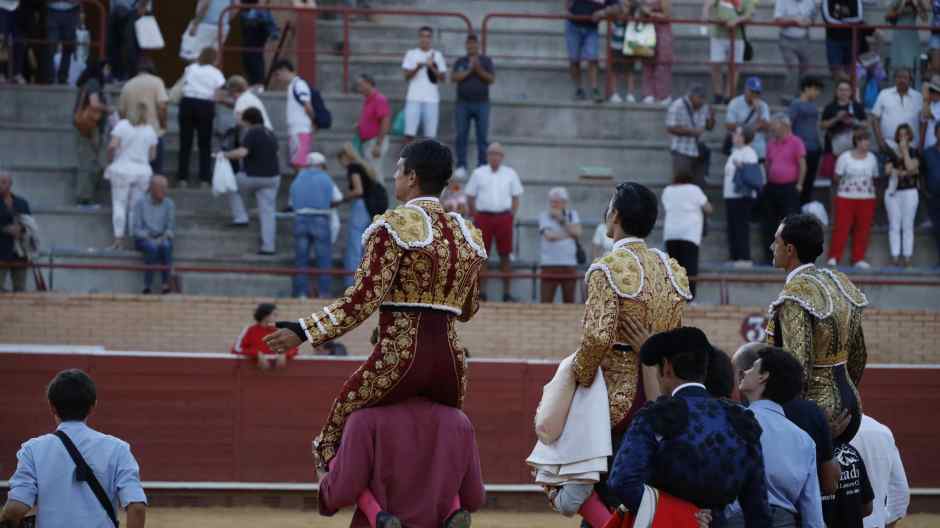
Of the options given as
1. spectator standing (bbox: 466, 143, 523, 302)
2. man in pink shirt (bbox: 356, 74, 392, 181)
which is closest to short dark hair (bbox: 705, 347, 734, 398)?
spectator standing (bbox: 466, 143, 523, 302)

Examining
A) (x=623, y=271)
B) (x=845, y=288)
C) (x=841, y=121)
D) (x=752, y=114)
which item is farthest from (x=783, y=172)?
(x=623, y=271)

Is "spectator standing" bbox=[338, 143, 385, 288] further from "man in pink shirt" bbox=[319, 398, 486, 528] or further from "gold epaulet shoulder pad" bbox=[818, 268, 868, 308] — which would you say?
"man in pink shirt" bbox=[319, 398, 486, 528]

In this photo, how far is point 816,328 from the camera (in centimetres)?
673

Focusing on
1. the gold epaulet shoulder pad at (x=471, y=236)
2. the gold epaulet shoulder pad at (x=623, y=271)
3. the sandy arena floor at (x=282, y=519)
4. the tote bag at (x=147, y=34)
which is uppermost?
the tote bag at (x=147, y=34)

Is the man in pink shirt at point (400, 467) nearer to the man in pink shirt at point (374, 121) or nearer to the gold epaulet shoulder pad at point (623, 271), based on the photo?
the gold epaulet shoulder pad at point (623, 271)

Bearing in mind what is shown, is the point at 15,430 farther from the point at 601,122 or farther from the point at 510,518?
the point at 601,122

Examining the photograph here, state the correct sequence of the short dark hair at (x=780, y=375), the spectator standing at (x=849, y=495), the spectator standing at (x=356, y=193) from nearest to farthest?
the short dark hair at (x=780, y=375), the spectator standing at (x=849, y=495), the spectator standing at (x=356, y=193)

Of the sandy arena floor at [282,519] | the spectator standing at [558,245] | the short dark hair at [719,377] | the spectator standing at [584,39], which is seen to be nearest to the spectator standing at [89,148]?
the spectator standing at [558,245]

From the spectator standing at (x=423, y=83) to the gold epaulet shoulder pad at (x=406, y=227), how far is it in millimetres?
10735

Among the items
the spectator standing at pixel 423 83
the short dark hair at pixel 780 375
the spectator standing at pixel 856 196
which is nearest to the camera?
the short dark hair at pixel 780 375

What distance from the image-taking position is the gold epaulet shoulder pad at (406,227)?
594 centimetres

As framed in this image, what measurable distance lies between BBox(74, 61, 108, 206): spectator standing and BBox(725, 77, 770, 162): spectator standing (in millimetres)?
6246

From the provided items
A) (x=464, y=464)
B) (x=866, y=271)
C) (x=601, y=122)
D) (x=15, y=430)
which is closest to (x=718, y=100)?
(x=601, y=122)

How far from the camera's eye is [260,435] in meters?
12.2
